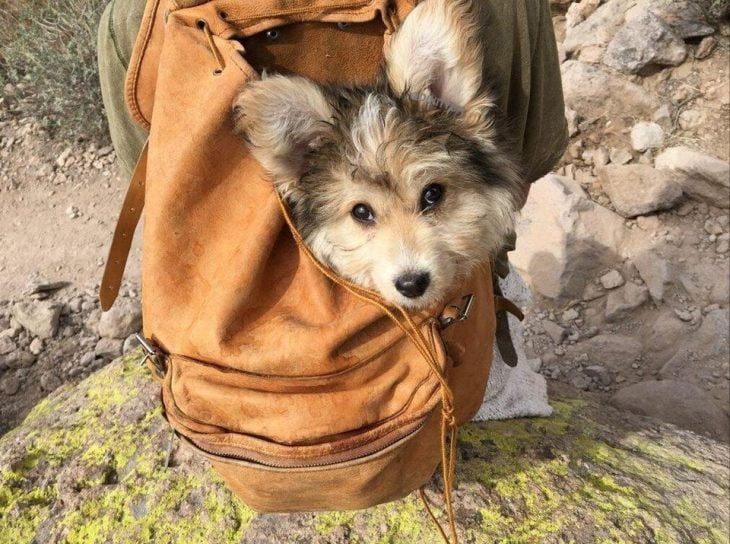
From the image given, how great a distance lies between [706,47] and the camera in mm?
6203

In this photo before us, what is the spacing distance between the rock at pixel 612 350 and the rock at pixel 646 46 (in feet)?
10.3

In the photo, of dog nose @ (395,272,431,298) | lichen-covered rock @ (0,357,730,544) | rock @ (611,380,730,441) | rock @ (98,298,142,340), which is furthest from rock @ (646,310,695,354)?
rock @ (98,298,142,340)

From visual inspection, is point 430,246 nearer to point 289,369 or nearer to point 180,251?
point 289,369

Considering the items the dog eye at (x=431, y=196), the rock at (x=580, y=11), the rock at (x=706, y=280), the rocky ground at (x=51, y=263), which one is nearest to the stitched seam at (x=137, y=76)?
the dog eye at (x=431, y=196)

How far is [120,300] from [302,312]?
13.0 feet

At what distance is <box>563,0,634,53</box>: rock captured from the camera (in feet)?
21.6

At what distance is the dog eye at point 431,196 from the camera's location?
188 centimetres

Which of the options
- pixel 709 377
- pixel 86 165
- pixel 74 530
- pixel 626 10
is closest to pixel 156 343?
pixel 74 530

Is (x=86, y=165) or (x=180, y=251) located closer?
(x=180, y=251)

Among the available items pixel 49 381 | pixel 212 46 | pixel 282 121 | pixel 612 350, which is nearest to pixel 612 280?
pixel 612 350

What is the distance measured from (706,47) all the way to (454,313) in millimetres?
6051

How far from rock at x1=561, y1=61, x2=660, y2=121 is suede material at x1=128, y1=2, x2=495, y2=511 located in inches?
196

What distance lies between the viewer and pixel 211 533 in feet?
7.68

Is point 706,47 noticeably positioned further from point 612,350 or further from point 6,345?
point 6,345
